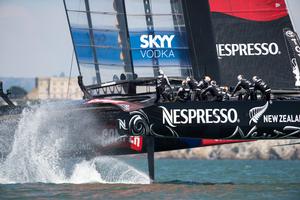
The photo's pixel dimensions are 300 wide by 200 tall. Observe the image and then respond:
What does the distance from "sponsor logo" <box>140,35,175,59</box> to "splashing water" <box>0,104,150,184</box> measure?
2.57 metres

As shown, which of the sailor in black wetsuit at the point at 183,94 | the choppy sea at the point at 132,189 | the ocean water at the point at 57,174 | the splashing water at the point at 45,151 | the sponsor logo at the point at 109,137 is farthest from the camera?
the sponsor logo at the point at 109,137

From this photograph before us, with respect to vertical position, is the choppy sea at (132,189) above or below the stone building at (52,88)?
below

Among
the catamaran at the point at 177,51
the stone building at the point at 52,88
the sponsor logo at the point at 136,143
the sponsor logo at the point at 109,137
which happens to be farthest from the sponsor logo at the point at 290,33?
Result: the stone building at the point at 52,88

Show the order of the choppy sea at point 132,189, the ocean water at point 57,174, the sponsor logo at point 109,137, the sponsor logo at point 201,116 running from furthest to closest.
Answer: the sponsor logo at point 109,137, the sponsor logo at point 201,116, the ocean water at point 57,174, the choppy sea at point 132,189

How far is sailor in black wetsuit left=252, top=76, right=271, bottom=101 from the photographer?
2220 cm

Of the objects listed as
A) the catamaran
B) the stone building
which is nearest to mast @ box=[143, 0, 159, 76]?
the catamaran

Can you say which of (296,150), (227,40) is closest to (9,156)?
(227,40)

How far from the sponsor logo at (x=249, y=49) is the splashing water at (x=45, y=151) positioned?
3.67 m

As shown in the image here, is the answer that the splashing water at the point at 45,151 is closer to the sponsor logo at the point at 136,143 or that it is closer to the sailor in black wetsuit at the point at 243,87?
the sponsor logo at the point at 136,143

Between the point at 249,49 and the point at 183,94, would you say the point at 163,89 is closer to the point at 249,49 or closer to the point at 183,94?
the point at 183,94

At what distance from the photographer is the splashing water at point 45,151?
23.4 meters

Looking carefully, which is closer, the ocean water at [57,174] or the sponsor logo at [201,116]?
the ocean water at [57,174]

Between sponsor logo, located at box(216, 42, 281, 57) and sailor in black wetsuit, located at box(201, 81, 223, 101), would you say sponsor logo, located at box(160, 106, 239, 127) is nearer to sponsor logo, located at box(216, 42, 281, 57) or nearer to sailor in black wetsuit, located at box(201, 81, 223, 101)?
sailor in black wetsuit, located at box(201, 81, 223, 101)

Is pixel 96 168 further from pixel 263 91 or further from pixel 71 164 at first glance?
pixel 263 91
